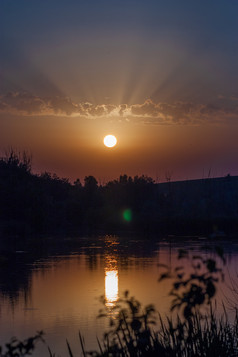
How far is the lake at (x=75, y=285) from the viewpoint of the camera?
14.0 meters

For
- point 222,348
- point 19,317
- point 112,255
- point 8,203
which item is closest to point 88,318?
point 19,317

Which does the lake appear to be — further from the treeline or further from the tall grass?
the treeline

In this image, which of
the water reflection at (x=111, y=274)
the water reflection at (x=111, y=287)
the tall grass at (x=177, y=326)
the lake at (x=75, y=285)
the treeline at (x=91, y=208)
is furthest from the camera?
the treeline at (x=91, y=208)

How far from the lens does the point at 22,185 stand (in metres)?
59.4

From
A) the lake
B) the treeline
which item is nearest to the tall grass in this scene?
the lake

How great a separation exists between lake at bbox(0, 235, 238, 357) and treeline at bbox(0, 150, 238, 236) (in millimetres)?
16050

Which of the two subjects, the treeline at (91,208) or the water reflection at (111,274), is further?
the treeline at (91,208)

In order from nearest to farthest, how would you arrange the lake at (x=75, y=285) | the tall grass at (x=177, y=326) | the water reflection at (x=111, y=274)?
the tall grass at (x=177, y=326), the lake at (x=75, y=285), the water reflection at (x=111, y=274)

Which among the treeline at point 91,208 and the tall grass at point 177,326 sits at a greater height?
the treeline at point 91,208

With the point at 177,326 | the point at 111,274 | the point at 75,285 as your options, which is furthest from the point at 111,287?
the point at 177,326

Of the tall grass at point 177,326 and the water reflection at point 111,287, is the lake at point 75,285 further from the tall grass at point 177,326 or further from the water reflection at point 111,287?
the tall grass at point 177,326

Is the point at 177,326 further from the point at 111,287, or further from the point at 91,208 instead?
the point at 91,208

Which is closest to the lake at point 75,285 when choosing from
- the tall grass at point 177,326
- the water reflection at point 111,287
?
the water reflection at point 111,287

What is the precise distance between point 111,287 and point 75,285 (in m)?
1.89
